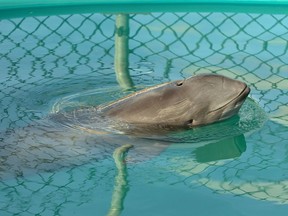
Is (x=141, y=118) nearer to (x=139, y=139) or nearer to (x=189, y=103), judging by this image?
(x=139, y=139)

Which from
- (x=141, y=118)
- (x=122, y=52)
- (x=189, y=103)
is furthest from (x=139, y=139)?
(x=122, y=52)

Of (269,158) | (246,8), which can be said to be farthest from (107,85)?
(246,8)

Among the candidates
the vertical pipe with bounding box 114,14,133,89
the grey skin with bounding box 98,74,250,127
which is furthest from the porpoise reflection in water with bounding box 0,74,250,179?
the vertical pipe with bounding box 114,14,133,89

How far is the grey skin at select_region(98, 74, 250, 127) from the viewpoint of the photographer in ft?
15.9

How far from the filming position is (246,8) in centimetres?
799

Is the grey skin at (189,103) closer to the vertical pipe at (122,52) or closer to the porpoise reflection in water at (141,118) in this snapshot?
the porpoise reflection in water at (141,118)

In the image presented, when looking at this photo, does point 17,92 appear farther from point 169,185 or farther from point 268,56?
point 268,56

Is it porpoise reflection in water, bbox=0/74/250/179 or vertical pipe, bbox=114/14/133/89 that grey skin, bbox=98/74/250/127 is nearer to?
porpoise reflection in water, bbox=0/74/250/179

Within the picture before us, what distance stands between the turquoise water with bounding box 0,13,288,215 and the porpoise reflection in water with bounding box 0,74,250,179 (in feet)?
0.04

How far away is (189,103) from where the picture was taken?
16.0 feet

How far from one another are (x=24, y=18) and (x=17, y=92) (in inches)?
85.6

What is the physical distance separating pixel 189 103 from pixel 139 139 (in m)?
0.38

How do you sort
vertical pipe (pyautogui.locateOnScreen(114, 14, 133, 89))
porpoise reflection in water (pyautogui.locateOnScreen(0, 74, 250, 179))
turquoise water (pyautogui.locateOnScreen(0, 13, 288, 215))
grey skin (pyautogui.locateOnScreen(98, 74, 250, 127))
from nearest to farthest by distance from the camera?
turquoise water (pyautogui.locateOnScreen(0, 13, 288, 215)) → porpoise reflection in water (pyautogui.locateOnScreen(0, 74, 250, 179)) → grey skin (pyautogui.locateOnScreen(98, 74, 250, 127)) → vertical pipe (pyautogui.locateOnScreen(114, 14, 133, 89))

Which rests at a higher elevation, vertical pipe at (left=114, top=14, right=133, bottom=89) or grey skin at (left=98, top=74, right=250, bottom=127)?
vertical pipe at (left=114, top=14, right=133, bottom=89)
